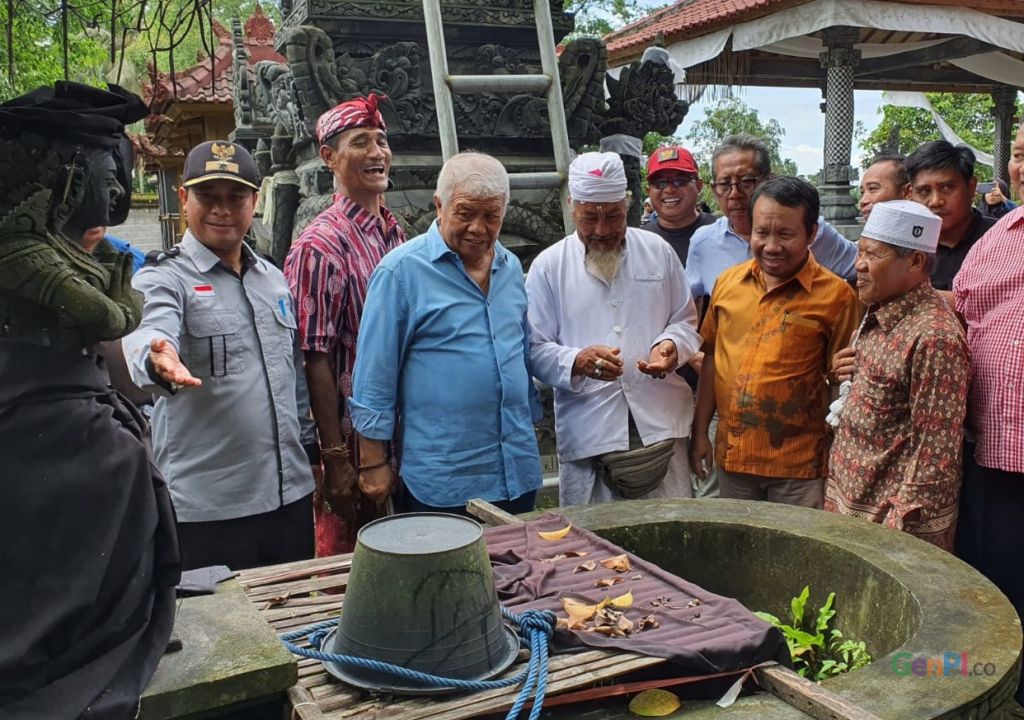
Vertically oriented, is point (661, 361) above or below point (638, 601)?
above

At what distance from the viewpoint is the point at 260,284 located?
115 inches

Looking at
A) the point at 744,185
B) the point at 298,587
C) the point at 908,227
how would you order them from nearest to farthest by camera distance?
1. the point at 298,587
2. the point at 908,227
3. the point at 744,185

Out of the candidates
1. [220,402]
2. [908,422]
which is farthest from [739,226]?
[220,402]

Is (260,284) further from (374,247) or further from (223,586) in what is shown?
(223,586)

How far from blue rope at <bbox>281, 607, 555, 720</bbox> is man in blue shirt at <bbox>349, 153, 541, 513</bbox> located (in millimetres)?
1068

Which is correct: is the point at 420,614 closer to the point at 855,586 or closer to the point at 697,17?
the point at 855,586

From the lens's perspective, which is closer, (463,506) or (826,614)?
(826,614)

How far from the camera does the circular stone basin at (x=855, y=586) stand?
1828mm

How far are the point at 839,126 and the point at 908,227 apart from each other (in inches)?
314

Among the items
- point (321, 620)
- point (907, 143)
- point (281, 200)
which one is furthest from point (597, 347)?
point (907, 143)

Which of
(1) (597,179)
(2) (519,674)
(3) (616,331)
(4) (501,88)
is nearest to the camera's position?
(2) (519,674)

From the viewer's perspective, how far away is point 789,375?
3.31 m

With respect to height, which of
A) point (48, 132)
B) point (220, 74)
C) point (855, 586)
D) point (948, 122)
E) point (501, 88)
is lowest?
point (855, 586)

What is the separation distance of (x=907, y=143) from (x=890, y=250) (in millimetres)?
22691
